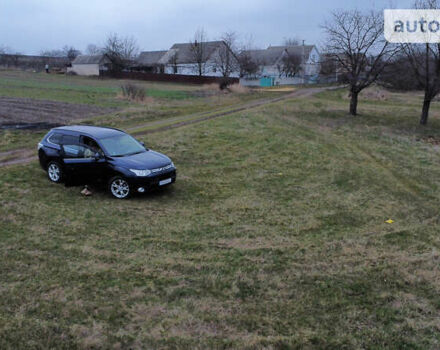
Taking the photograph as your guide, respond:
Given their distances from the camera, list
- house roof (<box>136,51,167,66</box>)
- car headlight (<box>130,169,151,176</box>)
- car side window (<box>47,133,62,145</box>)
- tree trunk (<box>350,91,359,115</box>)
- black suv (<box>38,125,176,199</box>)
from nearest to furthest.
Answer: car headlight (<box>130,169,151,176</box>) → black suv (<box>38,125,176,199</box>) → car side window (<box>47,133,62,145</box>) → tree trunk (<box>350,91,359,115</box>) → house roof (<box>136,51,167,66</box>)

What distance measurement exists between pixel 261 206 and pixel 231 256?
363 centimetres

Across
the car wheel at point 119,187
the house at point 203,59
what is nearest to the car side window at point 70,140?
the car wheel at point 119,187

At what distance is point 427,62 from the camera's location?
28172mm

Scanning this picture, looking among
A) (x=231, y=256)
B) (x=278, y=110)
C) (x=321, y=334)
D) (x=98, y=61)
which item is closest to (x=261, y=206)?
(x=231, y=256)

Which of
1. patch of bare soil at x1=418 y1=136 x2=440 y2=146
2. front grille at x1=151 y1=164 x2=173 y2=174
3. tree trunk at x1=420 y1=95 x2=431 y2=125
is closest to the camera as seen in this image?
front grille at x1=151 y1=164 x2=173 y2=174

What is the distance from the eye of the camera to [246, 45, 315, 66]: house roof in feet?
263

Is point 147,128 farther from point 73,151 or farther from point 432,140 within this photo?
point 432,140

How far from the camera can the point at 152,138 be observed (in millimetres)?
18031

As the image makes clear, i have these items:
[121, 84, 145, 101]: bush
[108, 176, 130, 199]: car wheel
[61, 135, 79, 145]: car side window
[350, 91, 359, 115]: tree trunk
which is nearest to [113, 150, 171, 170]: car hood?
[108, 176, 130, 199]: car wheel

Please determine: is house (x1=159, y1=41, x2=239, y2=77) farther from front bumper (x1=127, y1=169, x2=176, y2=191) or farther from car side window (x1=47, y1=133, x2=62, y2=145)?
front bumper (x1=127, y1=169, x2=176, y2=191)

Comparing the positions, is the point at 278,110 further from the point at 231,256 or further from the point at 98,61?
the point at 98,61

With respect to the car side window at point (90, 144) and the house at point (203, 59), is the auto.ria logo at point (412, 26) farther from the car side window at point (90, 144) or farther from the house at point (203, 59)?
the house at point (203, 59)

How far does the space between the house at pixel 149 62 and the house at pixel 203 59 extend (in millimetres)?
2317

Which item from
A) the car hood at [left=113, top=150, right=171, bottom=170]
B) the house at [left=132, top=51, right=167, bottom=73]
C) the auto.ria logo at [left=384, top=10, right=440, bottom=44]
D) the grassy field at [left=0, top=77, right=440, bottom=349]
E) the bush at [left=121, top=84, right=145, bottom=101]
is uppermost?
the house at [left=132, top=51, right=167, bottom=73]
